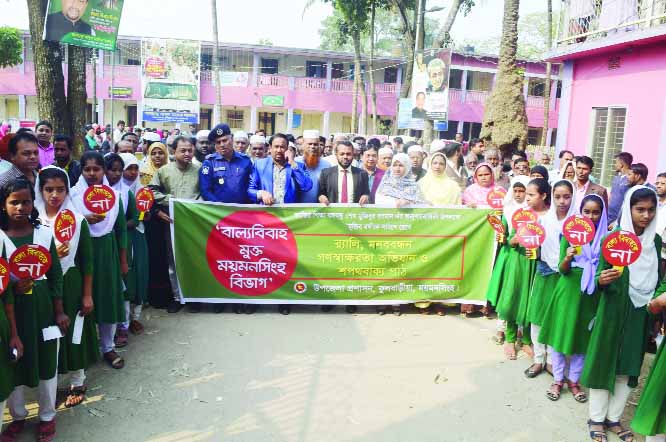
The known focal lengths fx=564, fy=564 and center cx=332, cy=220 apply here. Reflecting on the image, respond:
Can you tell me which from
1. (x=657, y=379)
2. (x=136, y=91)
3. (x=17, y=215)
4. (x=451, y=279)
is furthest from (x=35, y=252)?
(x=136, y=91)

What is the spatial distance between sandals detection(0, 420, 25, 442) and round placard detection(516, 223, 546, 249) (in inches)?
152

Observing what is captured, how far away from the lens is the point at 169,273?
6.05m

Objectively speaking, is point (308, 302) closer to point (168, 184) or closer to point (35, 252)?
point (168, 184)

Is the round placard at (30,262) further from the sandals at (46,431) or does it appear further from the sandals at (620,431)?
the sandals at (620,431)

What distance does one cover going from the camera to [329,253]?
6.08m

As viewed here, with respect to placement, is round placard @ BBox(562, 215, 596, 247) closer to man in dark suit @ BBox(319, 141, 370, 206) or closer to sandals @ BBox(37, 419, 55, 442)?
man in dark suit @ BBox(319, 141, 370, 206)

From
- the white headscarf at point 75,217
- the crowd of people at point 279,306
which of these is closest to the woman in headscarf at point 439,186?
the crowd of people at point 279,306

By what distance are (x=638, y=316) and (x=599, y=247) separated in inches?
20.2

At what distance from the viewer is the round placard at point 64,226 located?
12.0 ft

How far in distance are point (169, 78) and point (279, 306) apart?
23.9m

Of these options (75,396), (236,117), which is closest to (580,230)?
(75,396)

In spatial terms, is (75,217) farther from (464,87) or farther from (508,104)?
(464,87)

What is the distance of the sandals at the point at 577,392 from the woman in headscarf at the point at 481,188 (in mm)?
2301

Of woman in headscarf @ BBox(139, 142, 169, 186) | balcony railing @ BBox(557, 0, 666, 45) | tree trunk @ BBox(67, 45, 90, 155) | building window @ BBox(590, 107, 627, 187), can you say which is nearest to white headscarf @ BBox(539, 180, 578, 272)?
woman in headscarf @ BBox(139, 142, 169, 186)
